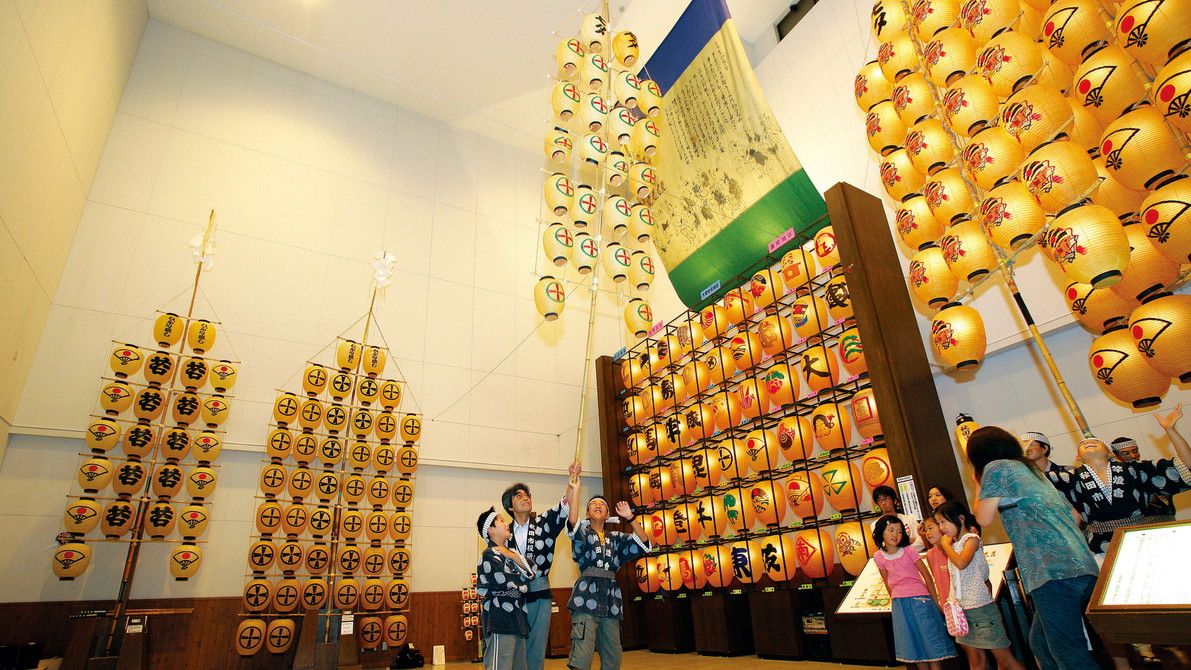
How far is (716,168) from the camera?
23.7ft

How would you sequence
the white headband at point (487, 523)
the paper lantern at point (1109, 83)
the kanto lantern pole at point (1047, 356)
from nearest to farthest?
the white headband at point (487, 523) < the paper lantern at point (1109, 83) < the kanto lantern pole at point (1047, 356)

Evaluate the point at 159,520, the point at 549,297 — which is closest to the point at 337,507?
the point at 159,520

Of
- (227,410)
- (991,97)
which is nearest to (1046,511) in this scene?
(991,97)

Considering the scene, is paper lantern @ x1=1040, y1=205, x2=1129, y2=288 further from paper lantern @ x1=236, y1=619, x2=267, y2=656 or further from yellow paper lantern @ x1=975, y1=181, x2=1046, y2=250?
paper lantern @ x1=236, y1=619, x2=267, y2=656

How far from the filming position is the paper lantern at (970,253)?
4.43 metres

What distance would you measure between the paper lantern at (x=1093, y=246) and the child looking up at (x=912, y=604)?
5.87 feet

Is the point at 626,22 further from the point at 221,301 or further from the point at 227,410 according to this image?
the point at 227,410

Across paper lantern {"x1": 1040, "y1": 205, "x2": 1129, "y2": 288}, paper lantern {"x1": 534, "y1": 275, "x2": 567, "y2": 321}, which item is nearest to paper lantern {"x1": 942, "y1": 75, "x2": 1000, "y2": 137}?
paper lantern {"x1": 1040, "y1": 205, "x2": 1129, "y2": 288}

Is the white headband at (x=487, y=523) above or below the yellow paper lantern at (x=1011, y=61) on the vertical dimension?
below

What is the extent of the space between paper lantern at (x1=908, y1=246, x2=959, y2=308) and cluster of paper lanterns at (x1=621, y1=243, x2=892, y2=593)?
0.75 m

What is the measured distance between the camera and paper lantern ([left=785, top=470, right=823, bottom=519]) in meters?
5.47

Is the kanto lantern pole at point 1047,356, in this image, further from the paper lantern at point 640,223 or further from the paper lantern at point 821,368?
the paper lantern at point 640,223

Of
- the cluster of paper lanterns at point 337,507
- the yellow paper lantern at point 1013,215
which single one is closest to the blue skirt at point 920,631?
the yellow paper lantern at point 1013,215

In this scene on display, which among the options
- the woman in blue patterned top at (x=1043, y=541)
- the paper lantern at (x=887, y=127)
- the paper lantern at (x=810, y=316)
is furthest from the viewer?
the paper lantern at (x=810, y=316)
